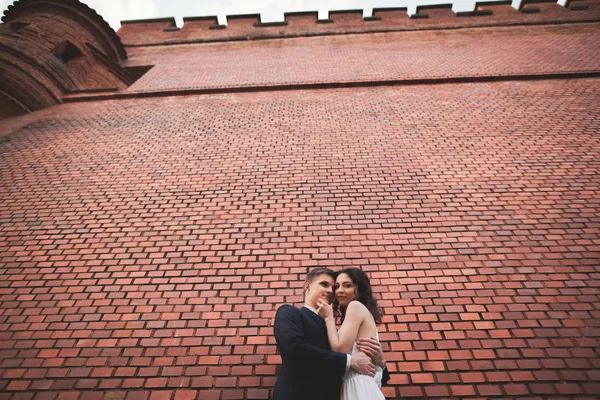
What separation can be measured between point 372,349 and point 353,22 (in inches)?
371

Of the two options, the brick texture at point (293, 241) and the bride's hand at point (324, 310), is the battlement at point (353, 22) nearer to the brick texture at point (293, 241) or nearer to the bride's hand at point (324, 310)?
the brick texture at point (293, 241)

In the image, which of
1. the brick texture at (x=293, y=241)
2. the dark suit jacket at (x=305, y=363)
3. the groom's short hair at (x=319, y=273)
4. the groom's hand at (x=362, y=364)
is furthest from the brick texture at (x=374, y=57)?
the groom's hand at (x=362, y=364)

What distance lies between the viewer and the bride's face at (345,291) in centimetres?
183

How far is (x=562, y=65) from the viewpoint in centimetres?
561

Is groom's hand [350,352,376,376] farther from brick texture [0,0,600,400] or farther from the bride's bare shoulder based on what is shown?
brick texture [0,0,600,400]

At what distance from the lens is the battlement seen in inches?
324

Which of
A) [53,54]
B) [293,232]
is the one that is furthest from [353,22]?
[293,232]

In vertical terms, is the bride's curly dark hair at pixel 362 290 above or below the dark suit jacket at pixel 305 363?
above

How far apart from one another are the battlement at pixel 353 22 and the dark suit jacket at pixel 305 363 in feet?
28.4

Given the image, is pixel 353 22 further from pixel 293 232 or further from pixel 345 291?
pixel 345 291

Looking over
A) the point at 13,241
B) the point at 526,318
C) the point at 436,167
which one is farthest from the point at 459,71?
the point at 13,241

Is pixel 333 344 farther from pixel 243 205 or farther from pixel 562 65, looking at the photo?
pixel 562 65

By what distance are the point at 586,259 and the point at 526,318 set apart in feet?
3.05

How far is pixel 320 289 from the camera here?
1839mm
